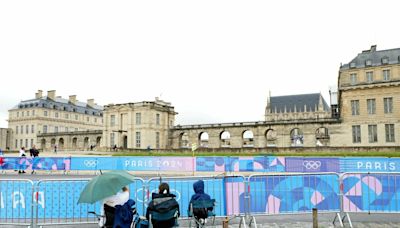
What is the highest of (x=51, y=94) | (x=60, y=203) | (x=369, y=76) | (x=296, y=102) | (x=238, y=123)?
(x=296, y=102)

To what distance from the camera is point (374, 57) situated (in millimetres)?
42406

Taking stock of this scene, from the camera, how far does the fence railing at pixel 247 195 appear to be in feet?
26.8

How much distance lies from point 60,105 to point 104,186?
288 ft

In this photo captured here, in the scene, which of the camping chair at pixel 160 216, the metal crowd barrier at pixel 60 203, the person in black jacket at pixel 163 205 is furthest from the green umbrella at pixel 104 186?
the metal crowd barrier at pixel 60 203

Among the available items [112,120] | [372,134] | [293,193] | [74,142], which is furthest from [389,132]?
[74,142]

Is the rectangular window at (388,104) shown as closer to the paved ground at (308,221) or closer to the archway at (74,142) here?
the paved ground at (308,221)

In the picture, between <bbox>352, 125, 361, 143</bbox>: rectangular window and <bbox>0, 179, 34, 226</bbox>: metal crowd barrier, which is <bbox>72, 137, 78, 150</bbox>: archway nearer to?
<bbox>352, 125, 361, 143</bbox>: rectangular window

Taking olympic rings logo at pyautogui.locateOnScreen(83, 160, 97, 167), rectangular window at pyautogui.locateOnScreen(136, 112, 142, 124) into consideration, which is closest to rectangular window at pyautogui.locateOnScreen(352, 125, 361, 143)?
rectangular window at pyautogui.locateOnScreen(136, 112, 142, 124)

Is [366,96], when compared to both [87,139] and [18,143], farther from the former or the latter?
[18,143]

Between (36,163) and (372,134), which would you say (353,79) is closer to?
(372,134)

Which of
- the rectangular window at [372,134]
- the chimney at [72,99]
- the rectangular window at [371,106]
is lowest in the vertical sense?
the rectangular window at [372,134]

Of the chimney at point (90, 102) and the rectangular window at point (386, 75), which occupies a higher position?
the chimney at point (90, 102)

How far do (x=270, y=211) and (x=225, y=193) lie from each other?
1231 mm

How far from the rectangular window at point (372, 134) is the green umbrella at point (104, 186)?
41.8 metres
